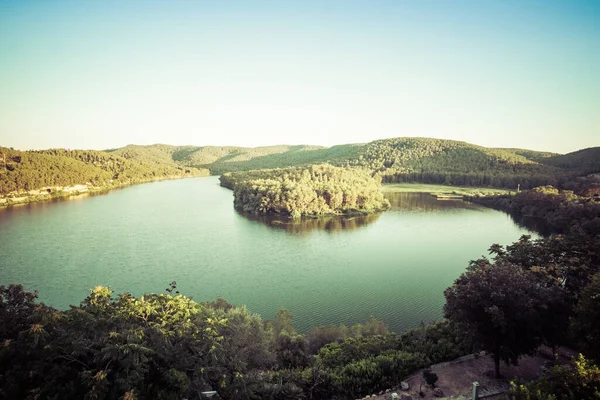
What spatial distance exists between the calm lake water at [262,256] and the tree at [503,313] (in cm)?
1145

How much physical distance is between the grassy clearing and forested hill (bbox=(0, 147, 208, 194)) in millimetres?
98583

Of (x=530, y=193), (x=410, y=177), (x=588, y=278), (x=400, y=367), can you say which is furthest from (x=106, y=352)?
(x=410, y=177)

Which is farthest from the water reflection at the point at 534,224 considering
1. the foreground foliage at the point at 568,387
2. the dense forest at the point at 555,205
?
the foreground foliage at the point at 568,387

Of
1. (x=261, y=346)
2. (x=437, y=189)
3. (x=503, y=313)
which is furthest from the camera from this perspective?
(x=437, y=189)

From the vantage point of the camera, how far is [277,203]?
245ft

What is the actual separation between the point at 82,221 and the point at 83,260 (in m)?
26.9

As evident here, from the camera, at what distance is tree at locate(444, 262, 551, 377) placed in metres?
15.1

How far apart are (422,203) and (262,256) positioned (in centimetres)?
5982

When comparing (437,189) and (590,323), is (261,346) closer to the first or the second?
(590,323)

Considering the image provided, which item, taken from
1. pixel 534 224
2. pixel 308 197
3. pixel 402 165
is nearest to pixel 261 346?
pixel 308 197

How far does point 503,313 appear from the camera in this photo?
1486cm

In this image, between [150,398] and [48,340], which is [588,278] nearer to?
[150,398]

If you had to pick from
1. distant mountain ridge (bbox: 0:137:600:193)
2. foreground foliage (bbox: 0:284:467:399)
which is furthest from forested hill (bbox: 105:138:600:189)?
foreground foliage (bbox: 0:284:467:399)

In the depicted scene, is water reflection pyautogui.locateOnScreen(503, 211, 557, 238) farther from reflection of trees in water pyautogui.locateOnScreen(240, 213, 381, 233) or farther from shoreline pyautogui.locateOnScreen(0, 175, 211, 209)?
shoreline pyautogui.locateOnScreen(0, 175, 211, 209)
